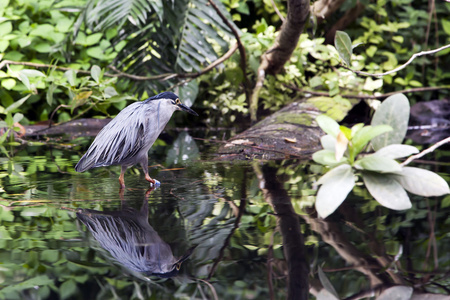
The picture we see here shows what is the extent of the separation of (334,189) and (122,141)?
41.5 inches

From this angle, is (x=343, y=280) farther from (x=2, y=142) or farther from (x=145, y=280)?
(x=2, y=142)

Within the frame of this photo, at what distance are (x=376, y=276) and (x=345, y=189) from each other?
0.61 feet

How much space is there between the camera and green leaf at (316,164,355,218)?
88cm

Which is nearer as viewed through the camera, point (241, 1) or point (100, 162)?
point (100, 162)

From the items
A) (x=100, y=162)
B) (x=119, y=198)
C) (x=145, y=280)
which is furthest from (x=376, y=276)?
(x=100, y=162)

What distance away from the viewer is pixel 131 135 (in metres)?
1.75

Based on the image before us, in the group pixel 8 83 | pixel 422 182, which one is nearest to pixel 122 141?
pixel 422 182

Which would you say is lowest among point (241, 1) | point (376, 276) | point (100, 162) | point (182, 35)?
point (376, 276)

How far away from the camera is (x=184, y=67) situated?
3.26 meters

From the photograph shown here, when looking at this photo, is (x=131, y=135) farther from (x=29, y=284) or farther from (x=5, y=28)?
(x=5, y=28)

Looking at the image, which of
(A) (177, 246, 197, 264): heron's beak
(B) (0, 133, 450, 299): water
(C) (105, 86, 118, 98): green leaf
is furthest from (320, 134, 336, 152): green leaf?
(C) (105, 86, 118, 98): green leaf

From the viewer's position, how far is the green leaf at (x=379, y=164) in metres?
0.87

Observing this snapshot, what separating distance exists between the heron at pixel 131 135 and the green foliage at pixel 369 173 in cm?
95

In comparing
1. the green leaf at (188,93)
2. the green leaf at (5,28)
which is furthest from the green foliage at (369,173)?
the green leaf at (5,28)
